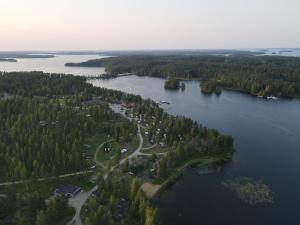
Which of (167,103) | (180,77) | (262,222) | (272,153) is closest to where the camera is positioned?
(262,222)

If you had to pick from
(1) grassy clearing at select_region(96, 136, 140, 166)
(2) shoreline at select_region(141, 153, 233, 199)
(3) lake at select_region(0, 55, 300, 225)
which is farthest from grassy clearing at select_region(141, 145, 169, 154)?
(3) lake at select_region(0, 55, 300, 225)

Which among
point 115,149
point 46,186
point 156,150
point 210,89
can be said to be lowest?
point 46,186

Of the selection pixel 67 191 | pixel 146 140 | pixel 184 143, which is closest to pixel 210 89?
pixel 146 140

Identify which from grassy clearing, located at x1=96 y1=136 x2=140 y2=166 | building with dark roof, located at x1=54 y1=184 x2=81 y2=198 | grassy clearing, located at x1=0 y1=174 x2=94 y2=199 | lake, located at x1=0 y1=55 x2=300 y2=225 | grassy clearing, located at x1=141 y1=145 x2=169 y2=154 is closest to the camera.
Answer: lake, located at x1=0 y1=55 x2=300 y2=225

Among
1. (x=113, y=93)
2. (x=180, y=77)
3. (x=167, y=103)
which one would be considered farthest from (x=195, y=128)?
(x=180, y=77)

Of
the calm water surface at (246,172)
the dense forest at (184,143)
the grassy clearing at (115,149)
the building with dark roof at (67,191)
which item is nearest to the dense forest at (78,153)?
the dense forest at (184,143)

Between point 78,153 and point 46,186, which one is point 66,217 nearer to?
point 46,186

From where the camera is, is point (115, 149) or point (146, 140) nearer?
point (115, 149)

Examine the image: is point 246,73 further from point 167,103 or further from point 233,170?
point 233,170

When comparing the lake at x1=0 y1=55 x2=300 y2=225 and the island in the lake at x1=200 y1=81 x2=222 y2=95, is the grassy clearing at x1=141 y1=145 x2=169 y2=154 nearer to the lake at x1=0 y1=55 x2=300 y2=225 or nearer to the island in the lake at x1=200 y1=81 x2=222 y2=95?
the lake at x1=0 y1=55 x2=300 y2=225
